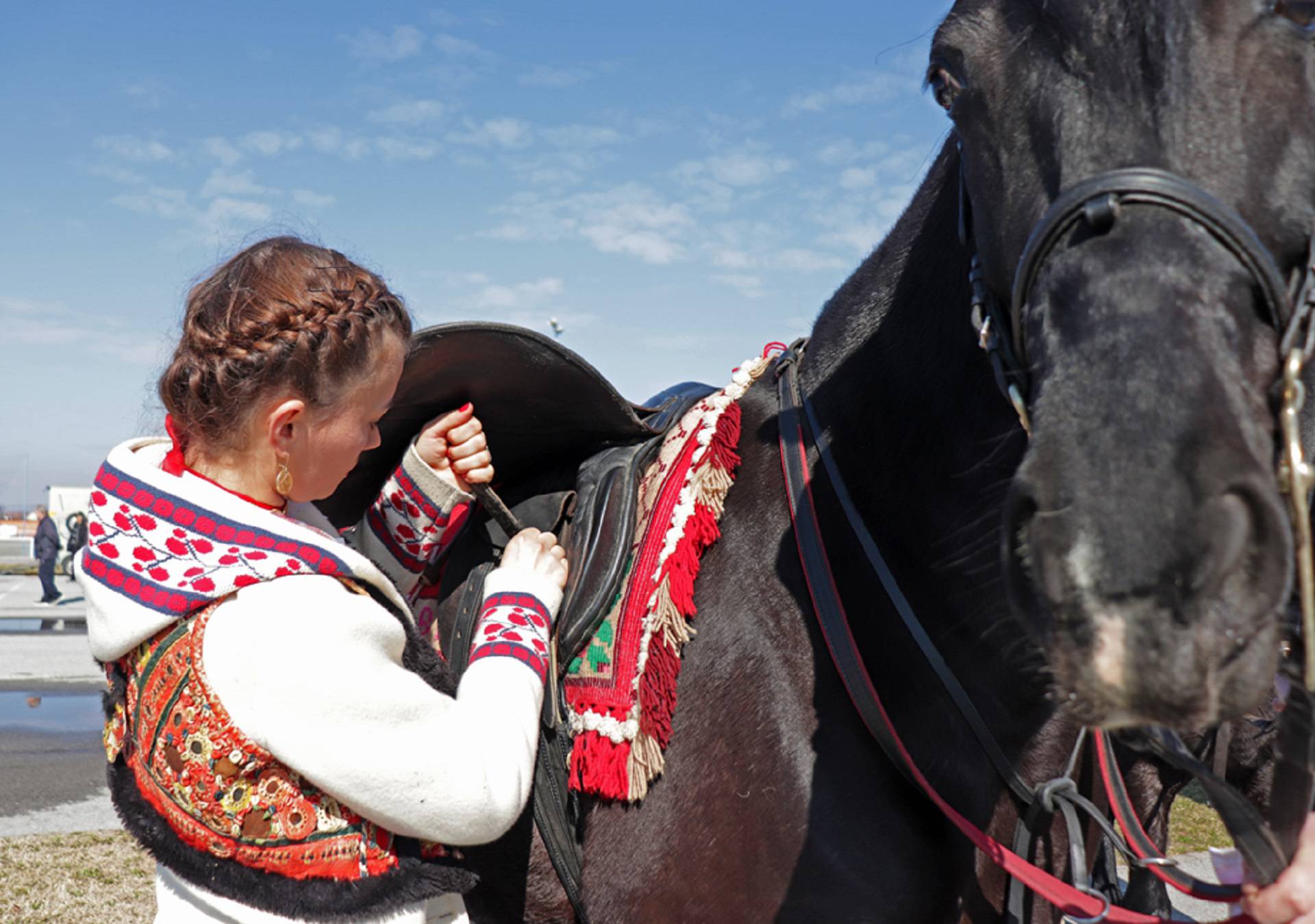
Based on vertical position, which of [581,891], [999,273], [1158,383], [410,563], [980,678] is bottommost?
[581,891]

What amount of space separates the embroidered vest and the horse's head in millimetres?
969

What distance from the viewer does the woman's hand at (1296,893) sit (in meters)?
1.12

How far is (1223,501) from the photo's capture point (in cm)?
93

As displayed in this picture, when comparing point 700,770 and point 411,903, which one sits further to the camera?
point 700,770

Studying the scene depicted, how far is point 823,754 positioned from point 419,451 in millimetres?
971

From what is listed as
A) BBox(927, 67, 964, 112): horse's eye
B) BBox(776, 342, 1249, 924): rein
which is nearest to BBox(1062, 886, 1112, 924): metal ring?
BBox(776, 342, 1249, 924): rein

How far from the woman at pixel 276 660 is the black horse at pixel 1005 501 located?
0.40m

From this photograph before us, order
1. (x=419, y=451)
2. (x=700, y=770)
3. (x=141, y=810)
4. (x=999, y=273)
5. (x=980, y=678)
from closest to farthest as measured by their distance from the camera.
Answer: (x=999, y=273) → (x=141, y=810) → (x=980, y=678) → (x=700, y=770) → (x=419, y=451)

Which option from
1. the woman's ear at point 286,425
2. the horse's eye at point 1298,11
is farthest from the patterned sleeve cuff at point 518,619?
the horse's eye at point 1298,11

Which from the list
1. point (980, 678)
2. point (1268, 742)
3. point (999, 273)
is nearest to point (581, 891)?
point (980, 678)

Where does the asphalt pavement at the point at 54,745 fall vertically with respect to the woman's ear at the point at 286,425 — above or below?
below

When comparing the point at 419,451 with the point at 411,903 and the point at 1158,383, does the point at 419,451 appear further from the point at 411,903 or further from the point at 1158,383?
the point at 1158,383

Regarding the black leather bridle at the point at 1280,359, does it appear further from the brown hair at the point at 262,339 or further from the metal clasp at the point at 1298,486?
the brown hair at the point at 262,339

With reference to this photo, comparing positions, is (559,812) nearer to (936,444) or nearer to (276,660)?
(276,660)
